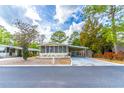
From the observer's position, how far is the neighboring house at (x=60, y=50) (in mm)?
8578

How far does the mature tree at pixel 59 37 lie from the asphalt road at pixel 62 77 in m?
0.82

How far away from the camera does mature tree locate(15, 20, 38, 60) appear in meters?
8.46

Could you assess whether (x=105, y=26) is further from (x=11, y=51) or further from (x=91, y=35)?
(x=11, y=51)

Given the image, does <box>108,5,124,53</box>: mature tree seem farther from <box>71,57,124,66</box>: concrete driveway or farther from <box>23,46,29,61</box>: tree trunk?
<box>23,46,29,61</box>: tree trunk

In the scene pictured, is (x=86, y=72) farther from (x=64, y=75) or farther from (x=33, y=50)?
(x=33, y=50)

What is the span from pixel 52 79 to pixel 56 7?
6.90ft

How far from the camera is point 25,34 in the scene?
28.4ft

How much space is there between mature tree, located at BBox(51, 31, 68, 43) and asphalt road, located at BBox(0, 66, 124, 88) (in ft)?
2.68

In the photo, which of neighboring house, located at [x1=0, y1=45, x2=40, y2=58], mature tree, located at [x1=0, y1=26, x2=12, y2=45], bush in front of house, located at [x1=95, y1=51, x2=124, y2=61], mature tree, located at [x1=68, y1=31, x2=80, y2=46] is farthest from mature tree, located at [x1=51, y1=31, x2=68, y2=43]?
mature tree, located at [x1=0, y1=26, x2=12, y2=45]

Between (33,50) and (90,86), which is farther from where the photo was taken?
(33,50)

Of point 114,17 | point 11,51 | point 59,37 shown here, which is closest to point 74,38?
point 59,37

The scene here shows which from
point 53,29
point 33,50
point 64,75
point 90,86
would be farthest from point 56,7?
point 90,86

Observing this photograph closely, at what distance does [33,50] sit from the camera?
8.62 meters
